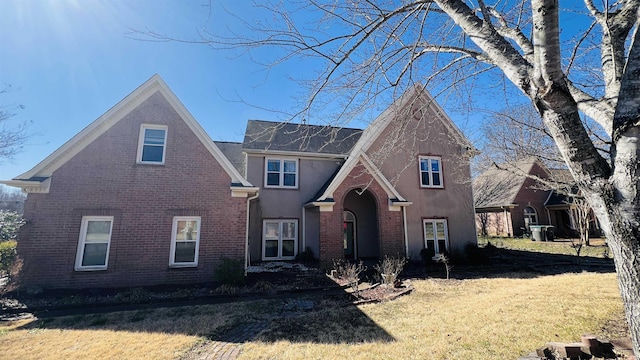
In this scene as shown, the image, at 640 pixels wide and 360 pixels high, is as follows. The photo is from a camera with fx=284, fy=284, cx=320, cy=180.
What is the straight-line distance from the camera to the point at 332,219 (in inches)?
523

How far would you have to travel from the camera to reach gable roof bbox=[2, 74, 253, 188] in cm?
988

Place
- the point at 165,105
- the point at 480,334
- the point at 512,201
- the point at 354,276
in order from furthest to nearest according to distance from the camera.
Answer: the point at 512,201 → the point at 165,105 → the point at 354,276 → the point at 480,334

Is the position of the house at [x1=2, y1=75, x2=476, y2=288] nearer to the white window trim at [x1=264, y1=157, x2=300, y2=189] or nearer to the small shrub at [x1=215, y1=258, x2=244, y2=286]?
the small shrub at [x1=215, y1=258, x2=244, y2=286]

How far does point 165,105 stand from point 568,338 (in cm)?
1378

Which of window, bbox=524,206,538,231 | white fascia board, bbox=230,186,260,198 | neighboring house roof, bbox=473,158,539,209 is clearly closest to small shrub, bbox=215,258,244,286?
white fascia board, bbox=230,186,260,198

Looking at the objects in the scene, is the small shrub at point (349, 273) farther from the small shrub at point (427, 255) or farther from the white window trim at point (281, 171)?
the white window trim at point (281, 171)

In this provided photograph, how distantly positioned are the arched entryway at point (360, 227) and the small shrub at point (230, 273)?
782 cm

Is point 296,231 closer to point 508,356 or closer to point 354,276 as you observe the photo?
point 354,276

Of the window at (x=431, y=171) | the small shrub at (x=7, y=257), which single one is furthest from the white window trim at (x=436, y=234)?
the small shrub at (x=7, y=257)

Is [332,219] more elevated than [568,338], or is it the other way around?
[332,219]

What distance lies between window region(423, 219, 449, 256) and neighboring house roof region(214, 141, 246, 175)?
11.1 metres

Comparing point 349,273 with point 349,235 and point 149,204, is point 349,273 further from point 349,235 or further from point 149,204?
point 149,204

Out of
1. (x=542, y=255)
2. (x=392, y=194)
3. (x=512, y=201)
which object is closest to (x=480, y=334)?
(x=392, y=194)

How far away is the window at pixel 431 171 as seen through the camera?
16.8 metres
